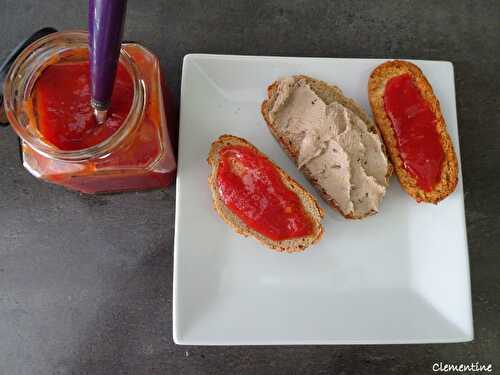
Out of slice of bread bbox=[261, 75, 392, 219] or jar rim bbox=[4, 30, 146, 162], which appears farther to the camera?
slice of bread bbox=[261, 75, 392, 219]

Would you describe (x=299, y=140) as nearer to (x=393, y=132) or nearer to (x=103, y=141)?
(x=393, y=132)

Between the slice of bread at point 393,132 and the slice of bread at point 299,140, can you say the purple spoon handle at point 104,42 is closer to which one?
the slice of bread at point 299,140

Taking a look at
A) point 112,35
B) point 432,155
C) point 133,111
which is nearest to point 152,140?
point 133,111

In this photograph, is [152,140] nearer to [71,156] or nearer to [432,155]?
[71,156]

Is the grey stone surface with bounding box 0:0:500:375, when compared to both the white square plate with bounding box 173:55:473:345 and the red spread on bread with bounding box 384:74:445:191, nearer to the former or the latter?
the white square plate with bounding box 173:55:473:345

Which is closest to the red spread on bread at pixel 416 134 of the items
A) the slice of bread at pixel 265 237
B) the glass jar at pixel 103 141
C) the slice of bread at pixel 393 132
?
the slice of bread at pixel 393 132

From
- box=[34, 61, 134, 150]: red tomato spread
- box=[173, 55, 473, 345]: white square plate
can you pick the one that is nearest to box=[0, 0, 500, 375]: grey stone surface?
box=[173, 55, 473, 345]: white square plate

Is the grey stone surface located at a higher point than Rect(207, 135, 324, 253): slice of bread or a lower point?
lower
